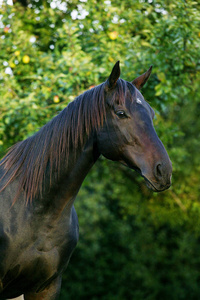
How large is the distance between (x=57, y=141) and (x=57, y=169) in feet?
0.48

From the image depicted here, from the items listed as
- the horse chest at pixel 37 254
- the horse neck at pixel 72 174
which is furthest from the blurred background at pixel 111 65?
the horse chest at pixel 37 254

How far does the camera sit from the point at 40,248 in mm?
2367

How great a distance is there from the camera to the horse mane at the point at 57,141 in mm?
2270

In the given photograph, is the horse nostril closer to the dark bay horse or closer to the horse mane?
the dark bay horse

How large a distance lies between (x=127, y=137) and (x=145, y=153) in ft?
0.42

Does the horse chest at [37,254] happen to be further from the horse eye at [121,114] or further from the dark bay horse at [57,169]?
the horse eye at [121,114]

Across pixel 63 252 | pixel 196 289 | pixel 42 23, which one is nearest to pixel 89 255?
pixel 196 289

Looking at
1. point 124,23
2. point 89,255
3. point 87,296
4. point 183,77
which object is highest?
point 124,23

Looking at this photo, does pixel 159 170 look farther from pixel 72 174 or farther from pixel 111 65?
pixel 111 65

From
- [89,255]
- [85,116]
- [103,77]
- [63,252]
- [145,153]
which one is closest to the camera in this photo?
[145,153]

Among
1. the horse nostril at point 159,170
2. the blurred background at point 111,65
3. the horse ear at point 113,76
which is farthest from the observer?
the blurred background at point 111,65

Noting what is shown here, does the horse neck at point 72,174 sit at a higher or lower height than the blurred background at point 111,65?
higher

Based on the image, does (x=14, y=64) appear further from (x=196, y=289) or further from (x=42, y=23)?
(x=196, y=289)

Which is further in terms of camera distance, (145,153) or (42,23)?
(42,23)
